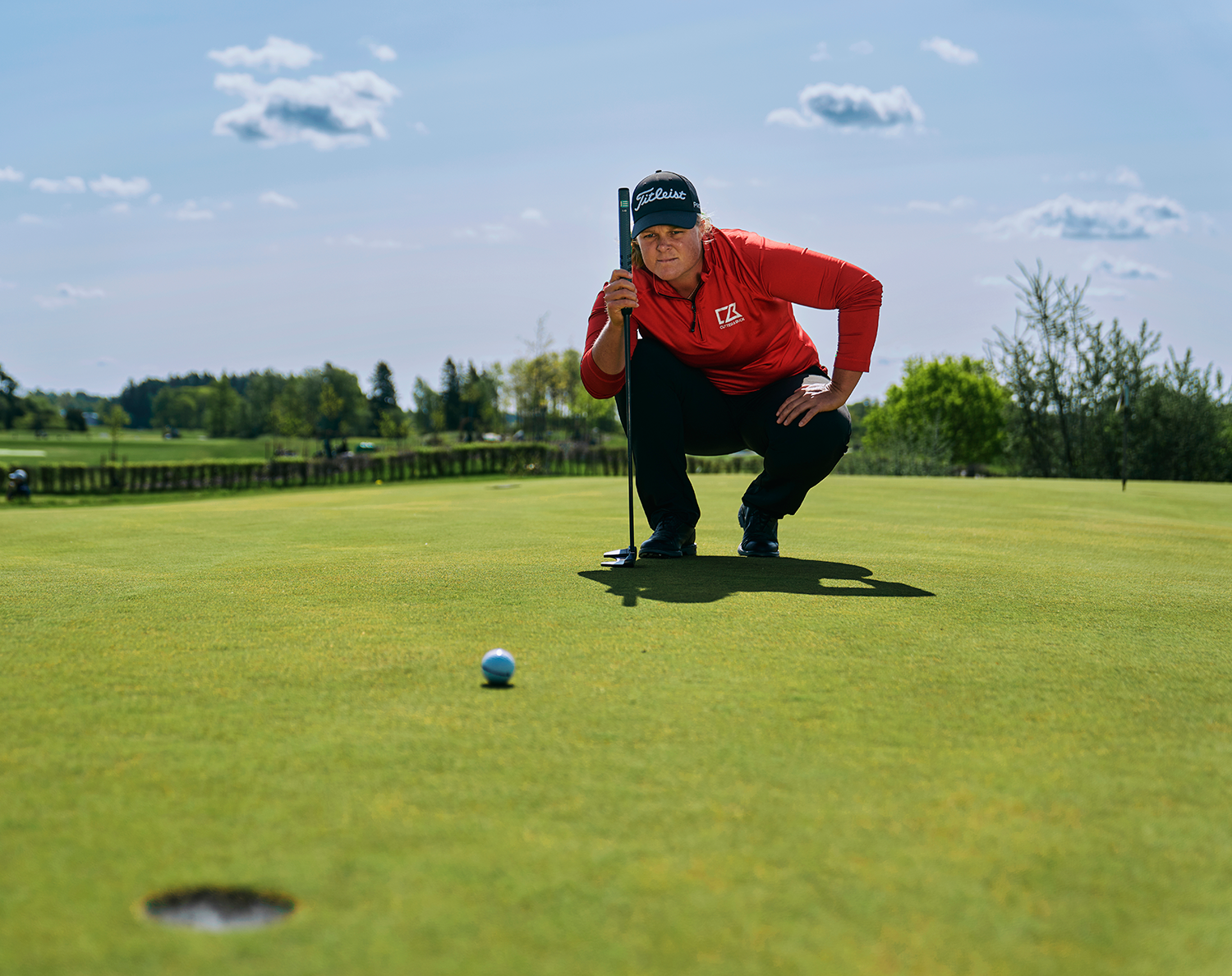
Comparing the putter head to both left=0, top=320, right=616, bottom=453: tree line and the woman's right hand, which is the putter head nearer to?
the woman's right hand

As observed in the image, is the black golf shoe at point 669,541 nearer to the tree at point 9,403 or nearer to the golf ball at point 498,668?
the golf ball at point 498,668

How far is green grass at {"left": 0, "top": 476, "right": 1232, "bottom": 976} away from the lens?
4.28ft

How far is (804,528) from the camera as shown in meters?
7.21

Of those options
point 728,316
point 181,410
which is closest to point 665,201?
point 728,316

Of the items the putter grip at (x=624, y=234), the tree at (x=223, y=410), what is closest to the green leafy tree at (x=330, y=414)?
the tree at (x=223, y=410)

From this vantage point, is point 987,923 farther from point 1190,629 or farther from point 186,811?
point 1190,629

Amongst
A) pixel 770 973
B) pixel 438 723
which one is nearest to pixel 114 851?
pixel 438 723

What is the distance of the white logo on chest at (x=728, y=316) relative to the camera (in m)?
5.38

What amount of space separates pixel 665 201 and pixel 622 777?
3771mm

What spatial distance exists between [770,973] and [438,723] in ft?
3.65

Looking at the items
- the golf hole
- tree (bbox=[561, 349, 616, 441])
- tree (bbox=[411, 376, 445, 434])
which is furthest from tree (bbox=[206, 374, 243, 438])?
the golf hole

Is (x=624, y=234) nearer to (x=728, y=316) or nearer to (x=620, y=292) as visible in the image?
(x=620, y=292)

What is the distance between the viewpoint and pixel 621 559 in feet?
15.6

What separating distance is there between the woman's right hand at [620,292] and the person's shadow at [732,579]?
1306mm
